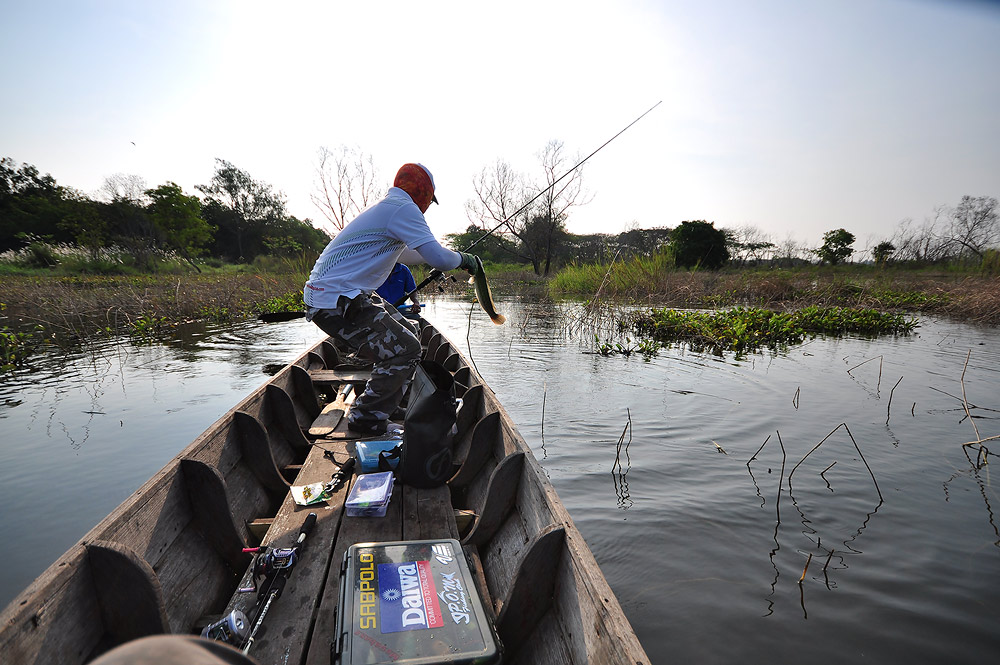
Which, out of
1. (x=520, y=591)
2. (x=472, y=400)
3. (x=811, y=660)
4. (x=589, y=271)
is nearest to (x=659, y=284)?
(x=589, y=271)

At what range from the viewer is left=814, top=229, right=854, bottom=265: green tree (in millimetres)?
22594

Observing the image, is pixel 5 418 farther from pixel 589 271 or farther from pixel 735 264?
pixel 735 264

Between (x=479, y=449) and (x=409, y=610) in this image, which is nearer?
(x=409, y=610)

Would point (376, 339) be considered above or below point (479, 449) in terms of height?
above

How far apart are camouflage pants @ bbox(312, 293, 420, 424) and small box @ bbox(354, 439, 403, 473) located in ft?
1.95

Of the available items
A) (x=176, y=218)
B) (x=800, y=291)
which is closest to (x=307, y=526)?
(x=800, y=291)

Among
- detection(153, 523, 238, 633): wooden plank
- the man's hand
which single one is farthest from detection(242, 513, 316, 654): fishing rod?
the man's hand

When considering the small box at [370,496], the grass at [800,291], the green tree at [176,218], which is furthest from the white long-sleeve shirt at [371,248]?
the green tree at [176,218]

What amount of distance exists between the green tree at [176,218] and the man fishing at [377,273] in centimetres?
3268

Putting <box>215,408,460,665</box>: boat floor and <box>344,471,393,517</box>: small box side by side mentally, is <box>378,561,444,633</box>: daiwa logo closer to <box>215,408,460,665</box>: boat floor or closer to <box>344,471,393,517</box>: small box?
<box>215,408,460,665</box>: boat floor

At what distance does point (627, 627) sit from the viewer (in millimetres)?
1170

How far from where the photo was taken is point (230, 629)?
1522mm

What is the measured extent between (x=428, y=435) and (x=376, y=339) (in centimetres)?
108

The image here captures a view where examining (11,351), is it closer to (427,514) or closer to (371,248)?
(371,248)
